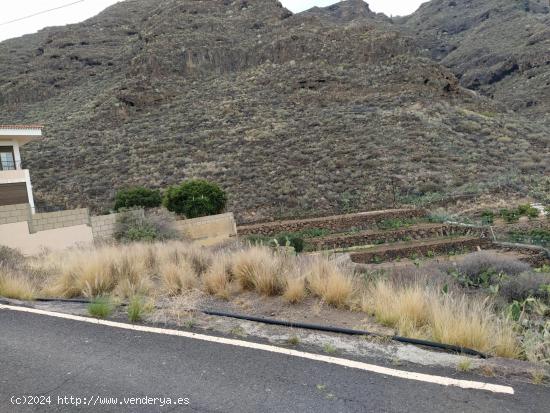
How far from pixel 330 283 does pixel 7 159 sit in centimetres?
2574

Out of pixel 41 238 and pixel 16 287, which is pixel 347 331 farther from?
pixel 41 238

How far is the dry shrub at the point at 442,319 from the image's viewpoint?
4.61 meters

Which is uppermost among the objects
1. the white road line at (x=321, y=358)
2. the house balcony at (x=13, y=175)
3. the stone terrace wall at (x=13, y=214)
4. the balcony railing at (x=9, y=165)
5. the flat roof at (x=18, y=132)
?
the flat roof at (x=18, y=132)

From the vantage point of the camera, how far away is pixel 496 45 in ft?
233

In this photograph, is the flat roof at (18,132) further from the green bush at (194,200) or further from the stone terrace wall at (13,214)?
the stone terrace wall at (13,214)

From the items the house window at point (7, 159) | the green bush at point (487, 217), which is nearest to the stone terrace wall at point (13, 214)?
the house window at point (7, 159)

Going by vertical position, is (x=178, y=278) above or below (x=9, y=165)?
below

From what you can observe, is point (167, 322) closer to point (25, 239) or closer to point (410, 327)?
point (410, 327)

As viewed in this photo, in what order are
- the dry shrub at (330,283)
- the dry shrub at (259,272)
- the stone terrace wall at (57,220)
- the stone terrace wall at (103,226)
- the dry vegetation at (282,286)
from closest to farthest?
the dry vegetation at (282,286), the dry shrub at (330,283), the dry shrub at (259,272), the stone terrace wall at (57,220), the stone terrace wall at (103,226)

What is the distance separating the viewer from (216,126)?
38594mm

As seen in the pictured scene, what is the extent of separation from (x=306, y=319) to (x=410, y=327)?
4.27 feet

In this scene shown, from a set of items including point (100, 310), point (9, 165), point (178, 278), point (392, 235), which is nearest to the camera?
point (100, 310)

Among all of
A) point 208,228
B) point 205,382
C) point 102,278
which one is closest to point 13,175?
point 208,228

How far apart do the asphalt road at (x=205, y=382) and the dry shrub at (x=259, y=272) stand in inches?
79.2
